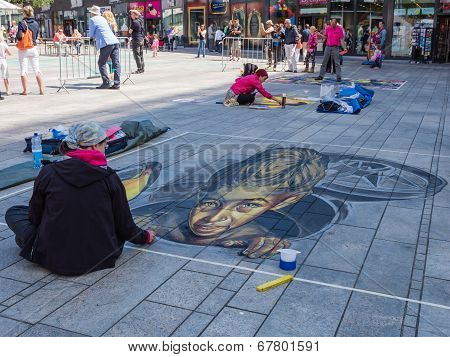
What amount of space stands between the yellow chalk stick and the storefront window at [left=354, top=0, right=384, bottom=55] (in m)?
29.0

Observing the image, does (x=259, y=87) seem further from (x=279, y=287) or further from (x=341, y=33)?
(x=279, y=287)

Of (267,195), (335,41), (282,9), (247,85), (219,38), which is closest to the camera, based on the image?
(267,195)

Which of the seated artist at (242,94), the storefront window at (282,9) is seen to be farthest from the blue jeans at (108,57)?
the storefront window at (282,9)

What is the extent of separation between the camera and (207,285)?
12.6 ft

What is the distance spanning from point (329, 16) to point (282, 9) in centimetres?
344

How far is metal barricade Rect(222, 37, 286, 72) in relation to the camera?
876 inches

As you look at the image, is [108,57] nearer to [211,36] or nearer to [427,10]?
[427,10]

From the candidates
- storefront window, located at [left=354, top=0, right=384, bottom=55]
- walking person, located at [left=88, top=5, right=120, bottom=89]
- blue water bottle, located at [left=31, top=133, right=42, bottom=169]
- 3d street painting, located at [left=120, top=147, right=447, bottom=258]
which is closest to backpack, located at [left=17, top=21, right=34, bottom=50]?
walking person, located at [left=88, top=5, right=120, bottom=89]

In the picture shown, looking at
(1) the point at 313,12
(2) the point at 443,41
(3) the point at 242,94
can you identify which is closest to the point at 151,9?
(1) the point at 313,12

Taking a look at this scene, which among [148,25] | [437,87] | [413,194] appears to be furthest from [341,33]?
[148,25]

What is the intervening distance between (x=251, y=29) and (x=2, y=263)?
114 ft

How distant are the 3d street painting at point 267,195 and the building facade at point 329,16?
22559 millimetres

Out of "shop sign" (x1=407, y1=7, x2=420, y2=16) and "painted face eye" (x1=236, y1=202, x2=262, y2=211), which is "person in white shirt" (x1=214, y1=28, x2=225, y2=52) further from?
"painted face eye" (x1=236, y1=202, x2=262, y2=211)

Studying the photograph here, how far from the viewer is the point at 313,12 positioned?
108 feet
